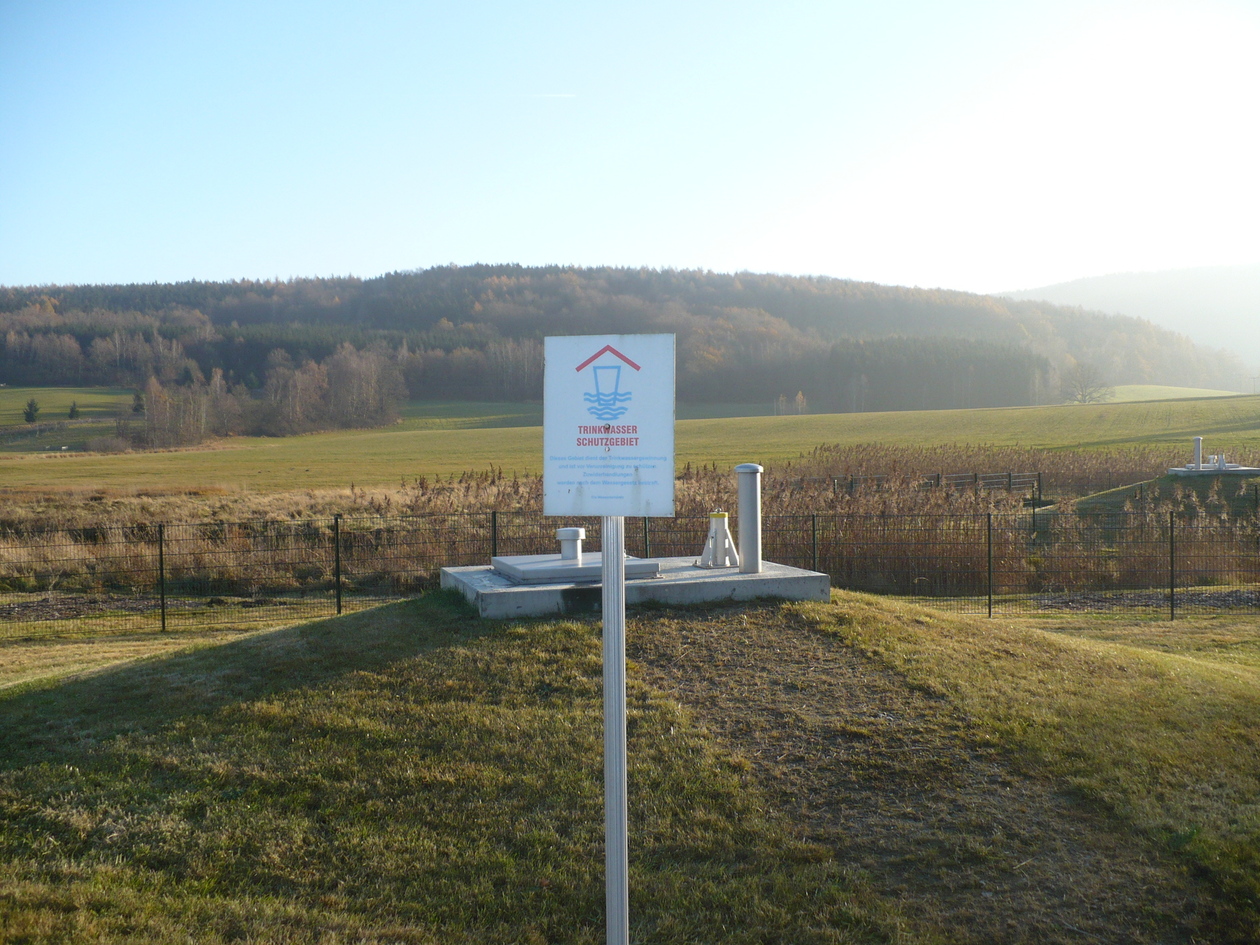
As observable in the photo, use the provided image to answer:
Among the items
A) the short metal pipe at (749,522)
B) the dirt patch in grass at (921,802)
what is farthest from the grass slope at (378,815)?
the short metal pipe at (749,522)

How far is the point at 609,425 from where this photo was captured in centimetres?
397

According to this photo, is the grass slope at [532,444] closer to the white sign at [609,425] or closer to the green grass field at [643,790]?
the green grass field at [643,790]

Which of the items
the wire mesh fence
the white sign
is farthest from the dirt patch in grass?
the wire mesh fence

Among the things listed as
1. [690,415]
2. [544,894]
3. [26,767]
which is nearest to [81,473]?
[26,767]

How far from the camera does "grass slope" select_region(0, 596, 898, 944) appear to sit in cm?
436

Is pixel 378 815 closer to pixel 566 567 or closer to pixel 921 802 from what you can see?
Answer: pixel 921 802

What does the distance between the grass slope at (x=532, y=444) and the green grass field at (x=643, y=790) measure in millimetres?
32009

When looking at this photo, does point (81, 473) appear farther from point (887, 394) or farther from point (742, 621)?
point (887, 394)

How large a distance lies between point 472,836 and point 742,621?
4.30 meters

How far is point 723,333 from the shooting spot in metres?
119

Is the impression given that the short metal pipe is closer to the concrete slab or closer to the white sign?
the concrete slab

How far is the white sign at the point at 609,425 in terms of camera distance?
391 centimetres

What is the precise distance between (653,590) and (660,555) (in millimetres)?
7585

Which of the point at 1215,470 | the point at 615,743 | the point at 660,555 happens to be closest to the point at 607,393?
the point at 615,743
